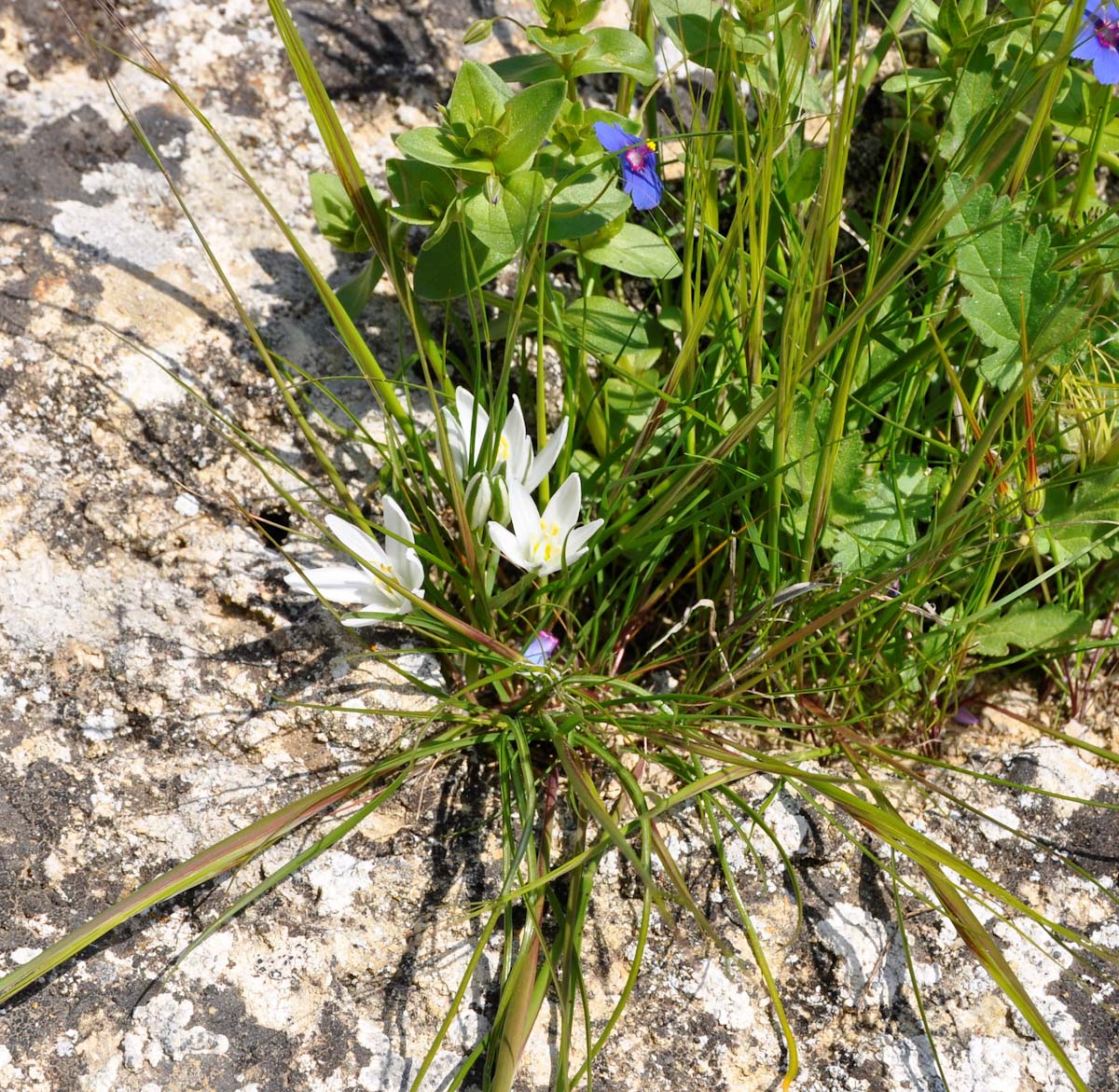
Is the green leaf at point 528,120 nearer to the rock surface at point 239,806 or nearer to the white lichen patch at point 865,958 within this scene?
the rock surface at point 239,806

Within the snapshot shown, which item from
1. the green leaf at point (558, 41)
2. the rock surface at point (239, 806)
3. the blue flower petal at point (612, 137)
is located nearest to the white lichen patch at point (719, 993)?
the rock surface at point (239, 806)

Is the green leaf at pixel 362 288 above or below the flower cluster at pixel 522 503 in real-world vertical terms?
above

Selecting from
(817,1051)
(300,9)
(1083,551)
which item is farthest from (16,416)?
(1083,551)

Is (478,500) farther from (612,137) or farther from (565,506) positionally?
→ (612,137)

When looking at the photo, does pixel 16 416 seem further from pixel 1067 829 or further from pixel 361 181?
pixel 1067 829

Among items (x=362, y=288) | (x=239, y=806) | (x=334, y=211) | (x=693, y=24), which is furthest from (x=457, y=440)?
(x=693, y=24)

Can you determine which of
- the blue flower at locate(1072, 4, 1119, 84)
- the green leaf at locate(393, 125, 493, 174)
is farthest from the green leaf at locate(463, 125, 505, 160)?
the blue flower at locate(1072, 4, 1119, 84)

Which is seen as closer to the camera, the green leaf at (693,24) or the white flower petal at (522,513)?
the white flower petal at (522,513)
